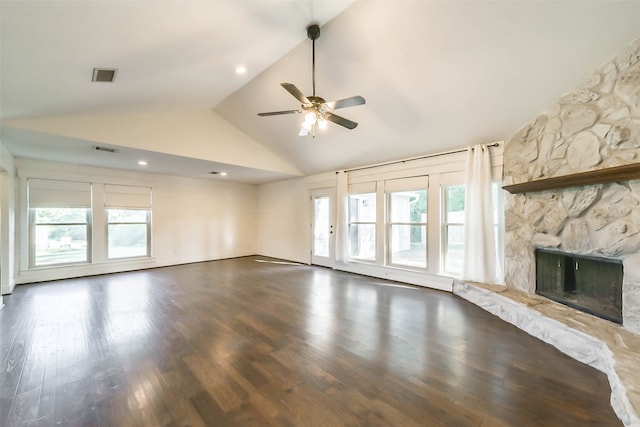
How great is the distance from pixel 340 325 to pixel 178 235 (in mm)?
5738

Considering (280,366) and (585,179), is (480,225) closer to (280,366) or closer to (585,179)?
(585,179)

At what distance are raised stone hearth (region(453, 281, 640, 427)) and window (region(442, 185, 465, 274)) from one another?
33.2 inches

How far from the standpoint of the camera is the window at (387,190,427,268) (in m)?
5.04

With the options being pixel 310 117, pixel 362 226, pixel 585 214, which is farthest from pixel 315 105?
pixel 362 226

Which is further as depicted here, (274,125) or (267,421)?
(274,125)

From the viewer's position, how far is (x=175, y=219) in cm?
695

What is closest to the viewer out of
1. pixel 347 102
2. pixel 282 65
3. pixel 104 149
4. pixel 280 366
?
pixel 280 366

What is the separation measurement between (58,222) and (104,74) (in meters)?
4.45

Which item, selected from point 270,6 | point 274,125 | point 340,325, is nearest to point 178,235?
point 274,125

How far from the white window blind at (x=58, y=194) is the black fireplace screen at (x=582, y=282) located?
857 cm

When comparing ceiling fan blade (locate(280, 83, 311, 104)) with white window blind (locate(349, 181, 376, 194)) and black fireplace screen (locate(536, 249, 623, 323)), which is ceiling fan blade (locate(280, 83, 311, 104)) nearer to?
white window blind (locate(349, 181, 376, 194))

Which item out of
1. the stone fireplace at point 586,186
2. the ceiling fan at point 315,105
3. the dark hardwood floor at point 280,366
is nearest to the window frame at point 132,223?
the dark hardwood floor at point 280,366

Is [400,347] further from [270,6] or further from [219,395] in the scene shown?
[270,6]

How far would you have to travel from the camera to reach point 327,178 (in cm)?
667
